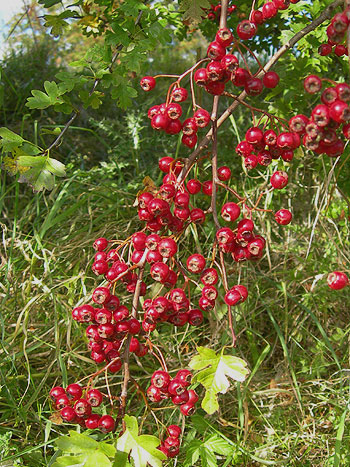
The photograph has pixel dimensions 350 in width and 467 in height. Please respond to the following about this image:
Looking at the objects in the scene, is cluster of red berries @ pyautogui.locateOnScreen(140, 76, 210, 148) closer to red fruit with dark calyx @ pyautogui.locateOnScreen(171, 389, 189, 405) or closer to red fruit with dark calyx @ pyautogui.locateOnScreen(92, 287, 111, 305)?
red fruit with dark calyx @ pyautogui.locateOnScreen(92, 287, 111, 305)

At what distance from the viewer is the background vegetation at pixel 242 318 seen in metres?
1.64

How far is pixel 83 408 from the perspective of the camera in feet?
3.88

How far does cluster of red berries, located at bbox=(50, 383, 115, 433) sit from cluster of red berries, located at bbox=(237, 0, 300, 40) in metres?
0.95

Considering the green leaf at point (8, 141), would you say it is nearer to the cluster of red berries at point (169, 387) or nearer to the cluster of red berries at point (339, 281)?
the cluster of red berries at point (169, 387)

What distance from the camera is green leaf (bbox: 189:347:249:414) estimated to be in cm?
111

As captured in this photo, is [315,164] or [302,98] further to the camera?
[315,164]

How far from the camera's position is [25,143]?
59.9 inches

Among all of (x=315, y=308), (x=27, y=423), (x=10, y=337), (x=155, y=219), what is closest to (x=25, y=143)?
(x=155, y=219)

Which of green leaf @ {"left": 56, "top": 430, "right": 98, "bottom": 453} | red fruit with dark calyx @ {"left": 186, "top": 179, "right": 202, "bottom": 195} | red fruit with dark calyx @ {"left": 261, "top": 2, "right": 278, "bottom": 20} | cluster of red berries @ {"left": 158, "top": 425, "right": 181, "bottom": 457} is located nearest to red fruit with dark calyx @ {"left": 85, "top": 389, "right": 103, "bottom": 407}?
green leaf @ {"left": 56, "top": 430, "right": 98, "bottom": 453}

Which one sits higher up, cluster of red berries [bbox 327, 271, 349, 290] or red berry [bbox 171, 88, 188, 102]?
red berry [bbox 171, 88, 188, 102]

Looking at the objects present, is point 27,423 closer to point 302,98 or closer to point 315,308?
point 315,308

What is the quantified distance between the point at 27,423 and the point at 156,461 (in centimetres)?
81

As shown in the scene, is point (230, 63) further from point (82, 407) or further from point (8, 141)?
point (82, 407)

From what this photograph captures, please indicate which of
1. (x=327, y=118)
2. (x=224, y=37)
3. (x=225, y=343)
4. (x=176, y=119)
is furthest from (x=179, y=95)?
(x=225, y=343)
